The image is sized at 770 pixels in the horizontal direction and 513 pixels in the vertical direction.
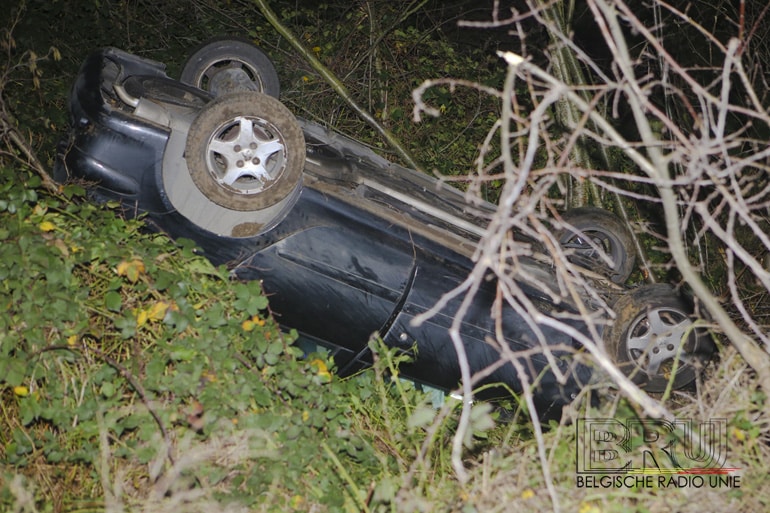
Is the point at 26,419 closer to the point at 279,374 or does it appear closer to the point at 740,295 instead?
the point at 279,374

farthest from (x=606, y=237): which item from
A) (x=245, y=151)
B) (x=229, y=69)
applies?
(x=229, y=69)

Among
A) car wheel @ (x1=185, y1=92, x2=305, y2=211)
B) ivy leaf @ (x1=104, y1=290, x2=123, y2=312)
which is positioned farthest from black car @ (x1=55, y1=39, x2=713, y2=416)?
ivy leaf @ (x1=104, y1=290, x2=123, y2=312)

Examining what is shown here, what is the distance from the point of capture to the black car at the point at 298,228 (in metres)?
4.09

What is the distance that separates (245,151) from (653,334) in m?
2.64

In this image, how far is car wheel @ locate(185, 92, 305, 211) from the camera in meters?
4.05

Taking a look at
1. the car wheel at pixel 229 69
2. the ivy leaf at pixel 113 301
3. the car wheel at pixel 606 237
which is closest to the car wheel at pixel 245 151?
the ivy leaf at pixel 113 301

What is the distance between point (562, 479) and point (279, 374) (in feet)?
4.47

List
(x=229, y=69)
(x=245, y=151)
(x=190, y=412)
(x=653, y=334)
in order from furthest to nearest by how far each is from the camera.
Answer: (x=229, y=69) → (x=653, y=334) → (x=245, y=151) → (x=190, y=412)

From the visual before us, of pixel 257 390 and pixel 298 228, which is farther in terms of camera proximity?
pixel 298 228

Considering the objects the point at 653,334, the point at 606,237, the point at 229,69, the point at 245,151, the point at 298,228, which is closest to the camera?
the point at 298,228

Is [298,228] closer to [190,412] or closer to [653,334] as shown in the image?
[190,412]

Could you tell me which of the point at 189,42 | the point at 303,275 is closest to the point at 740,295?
the point at 303,275

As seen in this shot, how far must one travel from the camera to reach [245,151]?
425cm

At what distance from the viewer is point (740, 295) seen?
6.39 metres
